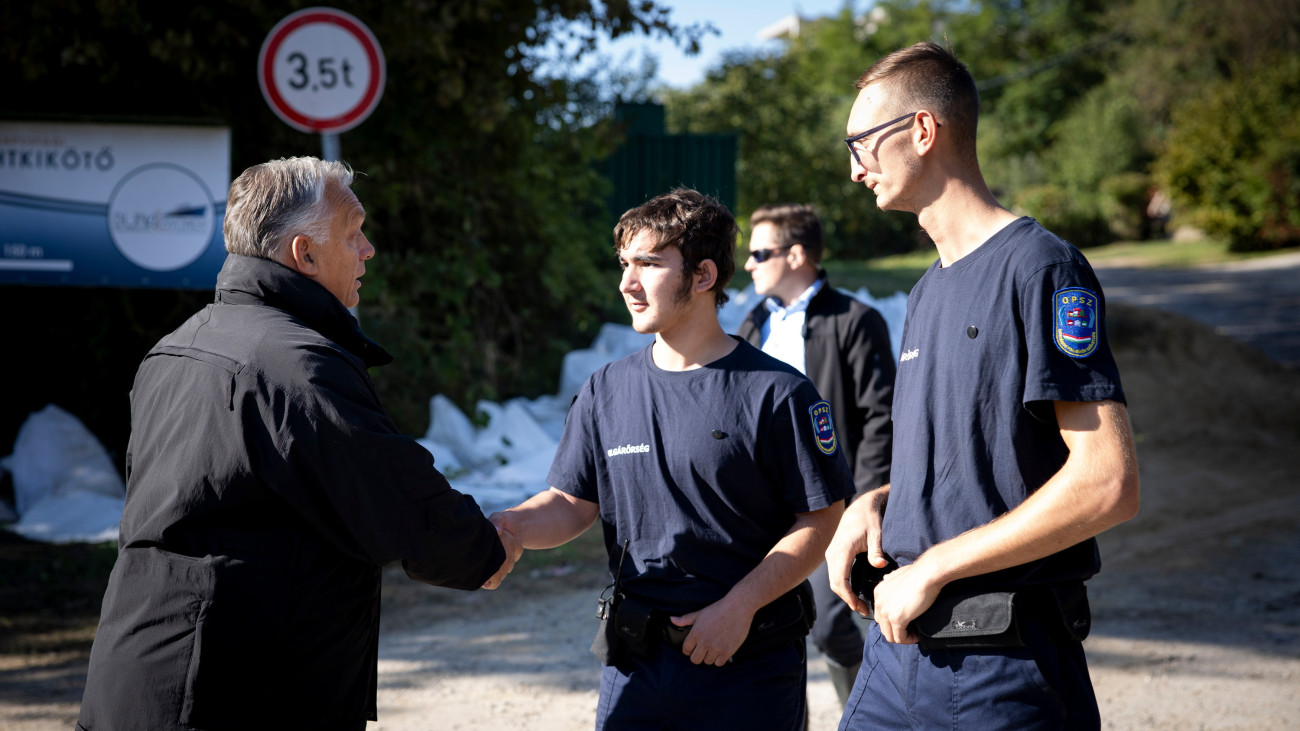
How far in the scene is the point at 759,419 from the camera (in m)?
2.65

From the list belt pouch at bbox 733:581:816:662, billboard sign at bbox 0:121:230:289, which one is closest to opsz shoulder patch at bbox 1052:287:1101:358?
belt pouch at bbox 733:581:816:662

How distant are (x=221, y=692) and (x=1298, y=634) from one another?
213 inches

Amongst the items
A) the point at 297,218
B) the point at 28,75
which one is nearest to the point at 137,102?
the point at 28,75

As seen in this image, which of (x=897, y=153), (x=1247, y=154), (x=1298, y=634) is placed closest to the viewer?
(x=897, y=153)

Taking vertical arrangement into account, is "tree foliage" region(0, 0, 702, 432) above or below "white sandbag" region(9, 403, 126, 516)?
above

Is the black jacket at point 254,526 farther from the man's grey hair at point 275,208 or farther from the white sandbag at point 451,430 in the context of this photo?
the white sandbag at point 451,430

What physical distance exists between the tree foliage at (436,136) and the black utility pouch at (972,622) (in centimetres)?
643

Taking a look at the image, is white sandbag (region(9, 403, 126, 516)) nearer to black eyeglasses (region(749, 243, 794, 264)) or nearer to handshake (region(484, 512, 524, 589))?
black eyeglasses (region(749, 243, 794, 264))

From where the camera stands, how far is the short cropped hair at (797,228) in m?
4.63

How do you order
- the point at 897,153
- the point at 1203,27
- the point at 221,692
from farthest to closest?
the point at 1203,27 → the point at 897,153 → the point at 221,692

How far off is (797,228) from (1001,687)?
9.37 ft

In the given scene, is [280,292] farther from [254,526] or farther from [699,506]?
[699,506]

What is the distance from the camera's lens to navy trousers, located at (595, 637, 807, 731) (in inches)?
100

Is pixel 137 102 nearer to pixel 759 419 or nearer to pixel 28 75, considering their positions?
pixel 28 75
